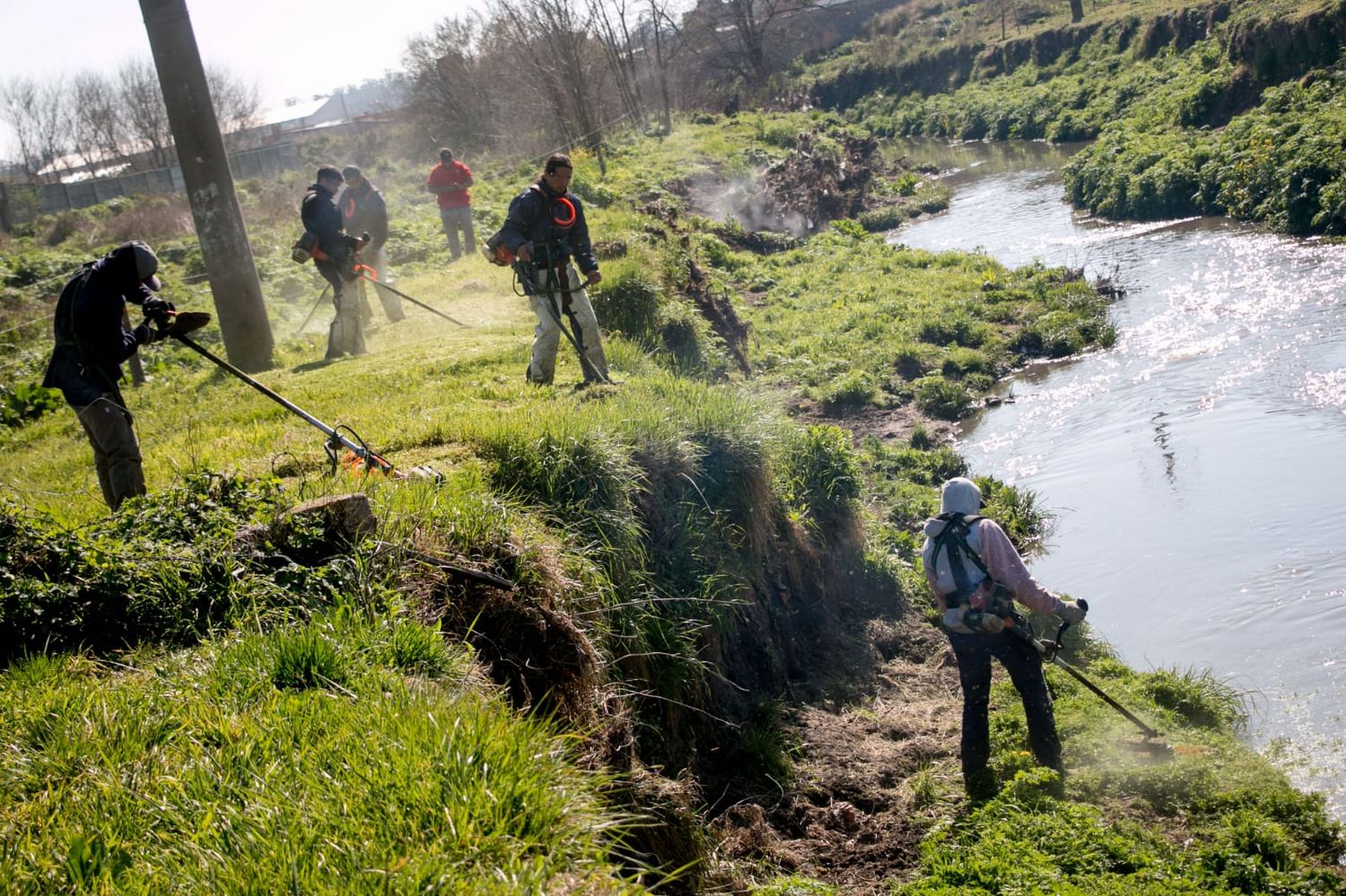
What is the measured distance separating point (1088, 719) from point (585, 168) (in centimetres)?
2075

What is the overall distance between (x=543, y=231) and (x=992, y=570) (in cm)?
501

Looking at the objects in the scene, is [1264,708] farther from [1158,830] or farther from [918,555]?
[918,555]

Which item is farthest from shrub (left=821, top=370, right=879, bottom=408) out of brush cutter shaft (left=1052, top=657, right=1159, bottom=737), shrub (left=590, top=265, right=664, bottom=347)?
brush cutter shaft (left=1052, top=657, right=1159, bottom=737)

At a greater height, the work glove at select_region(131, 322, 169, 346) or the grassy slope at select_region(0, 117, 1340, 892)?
the work glove at select_region(131, 322, 169, 346)

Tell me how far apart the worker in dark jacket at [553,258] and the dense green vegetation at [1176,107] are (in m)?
14.4

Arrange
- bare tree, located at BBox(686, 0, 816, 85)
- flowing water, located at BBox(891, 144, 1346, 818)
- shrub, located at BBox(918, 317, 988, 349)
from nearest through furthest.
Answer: flowing water, located at BBox(891, 144, 1346, 818), shrub, located at BBox(918, 317, 988, 349), bare tree, located at BBox(686, 0, 816, 85)

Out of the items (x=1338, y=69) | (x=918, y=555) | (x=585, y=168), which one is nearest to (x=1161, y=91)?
(x=1338, y=69)

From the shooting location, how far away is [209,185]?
12.7m

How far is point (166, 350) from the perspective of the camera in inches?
603

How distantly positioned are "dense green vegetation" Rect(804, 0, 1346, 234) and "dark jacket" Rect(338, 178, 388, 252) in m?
15.1

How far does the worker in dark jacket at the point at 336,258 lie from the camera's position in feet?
41.8

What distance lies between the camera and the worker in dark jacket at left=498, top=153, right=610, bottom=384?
949cm

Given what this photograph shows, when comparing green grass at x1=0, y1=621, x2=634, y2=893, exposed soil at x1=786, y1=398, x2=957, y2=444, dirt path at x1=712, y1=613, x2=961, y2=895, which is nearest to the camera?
green grass at x1=0, y1=621, x2=634, y2=893

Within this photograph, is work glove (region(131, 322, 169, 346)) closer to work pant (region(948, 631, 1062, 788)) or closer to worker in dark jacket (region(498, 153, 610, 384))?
worker in dark jacket (region(498, 153, 610, 384))
